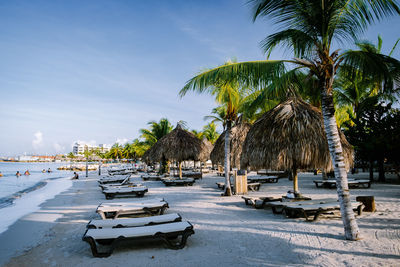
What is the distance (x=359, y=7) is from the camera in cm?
466

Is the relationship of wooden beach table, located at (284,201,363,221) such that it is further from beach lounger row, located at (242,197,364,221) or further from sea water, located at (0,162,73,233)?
sea water, located at (0,162,73,233)

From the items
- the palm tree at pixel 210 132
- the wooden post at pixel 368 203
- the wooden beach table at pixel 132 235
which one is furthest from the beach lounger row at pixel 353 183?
the palm tree at pixel 210 132

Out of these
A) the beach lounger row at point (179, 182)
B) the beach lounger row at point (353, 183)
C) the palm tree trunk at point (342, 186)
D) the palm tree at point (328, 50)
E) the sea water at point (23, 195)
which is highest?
the palm tree at point (328, 50)

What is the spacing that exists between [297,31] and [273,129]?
3.51 meters

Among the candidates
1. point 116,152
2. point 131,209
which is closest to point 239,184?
point 131,209

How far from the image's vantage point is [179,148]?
17234mm

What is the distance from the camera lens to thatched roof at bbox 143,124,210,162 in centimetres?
1714

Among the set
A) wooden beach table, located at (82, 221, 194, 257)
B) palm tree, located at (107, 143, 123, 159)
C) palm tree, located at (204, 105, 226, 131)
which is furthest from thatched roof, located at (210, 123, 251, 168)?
palm tree, located at (107, 143, 123, 159)

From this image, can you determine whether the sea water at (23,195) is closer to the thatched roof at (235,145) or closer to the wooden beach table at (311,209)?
the wooden beach table at (311,209)

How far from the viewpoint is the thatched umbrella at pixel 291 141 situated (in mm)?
7434

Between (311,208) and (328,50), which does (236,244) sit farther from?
(328,50)

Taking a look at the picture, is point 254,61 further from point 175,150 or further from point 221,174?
point 221,174

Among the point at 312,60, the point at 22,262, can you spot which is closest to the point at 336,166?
the point at 312,60

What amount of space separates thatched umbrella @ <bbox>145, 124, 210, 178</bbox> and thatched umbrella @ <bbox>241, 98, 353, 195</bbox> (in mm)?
9037
